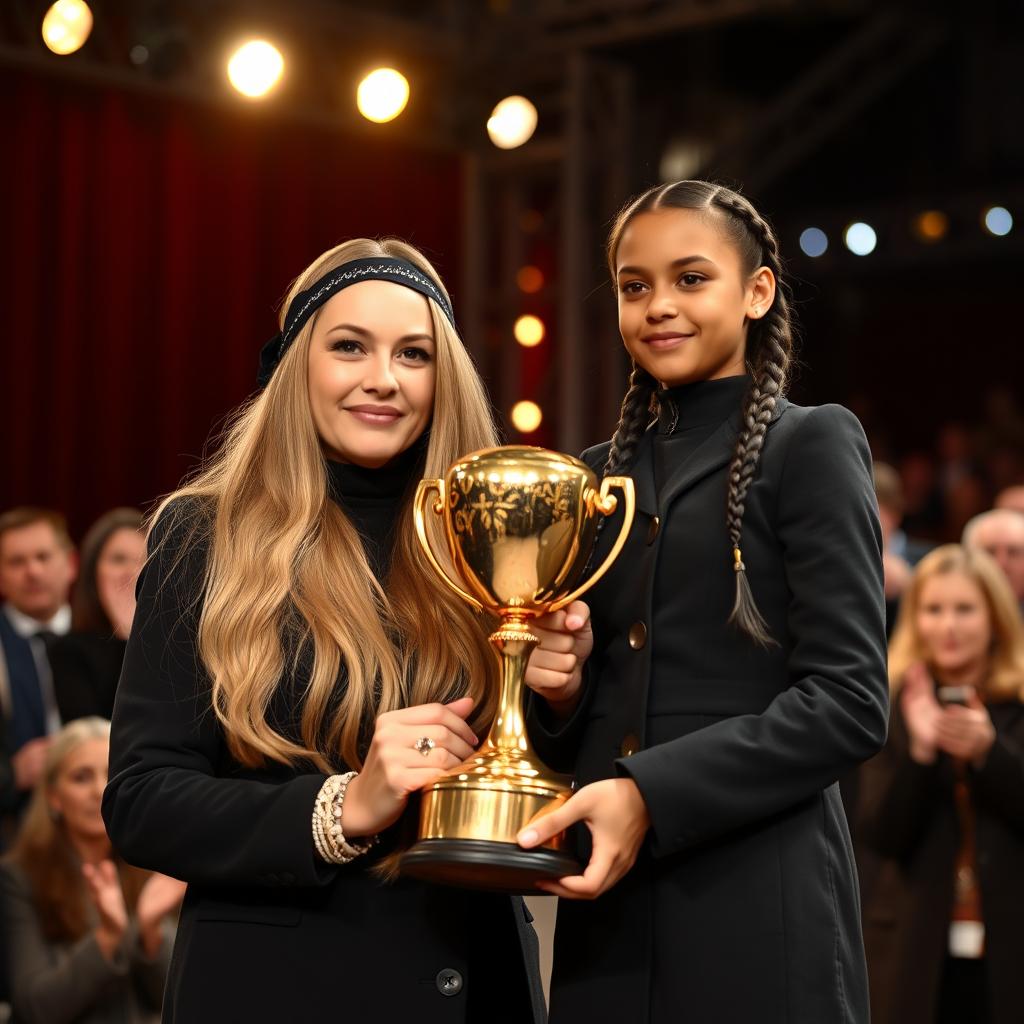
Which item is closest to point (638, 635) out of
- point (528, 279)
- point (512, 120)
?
point (512, 120)

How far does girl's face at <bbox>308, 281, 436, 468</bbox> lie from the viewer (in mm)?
2268

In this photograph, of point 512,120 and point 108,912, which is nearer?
point 108,912

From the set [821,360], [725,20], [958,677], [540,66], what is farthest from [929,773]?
[821,360]

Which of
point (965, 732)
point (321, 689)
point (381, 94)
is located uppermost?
point (381, 94)

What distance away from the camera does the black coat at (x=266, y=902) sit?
2080 millimetres

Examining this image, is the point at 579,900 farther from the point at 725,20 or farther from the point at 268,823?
the point at 725,20

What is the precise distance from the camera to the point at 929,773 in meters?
4.07

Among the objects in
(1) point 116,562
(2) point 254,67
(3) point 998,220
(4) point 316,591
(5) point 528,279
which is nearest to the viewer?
(4) point 316,591

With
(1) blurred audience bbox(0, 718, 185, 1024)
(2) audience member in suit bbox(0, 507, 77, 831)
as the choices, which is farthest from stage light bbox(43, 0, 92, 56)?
(1) blurred audience bbox(0, 718, 185, 1024)

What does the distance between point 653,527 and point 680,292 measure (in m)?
0.29

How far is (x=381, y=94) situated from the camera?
30.3 ft

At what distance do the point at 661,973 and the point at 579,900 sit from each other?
5.2 inches

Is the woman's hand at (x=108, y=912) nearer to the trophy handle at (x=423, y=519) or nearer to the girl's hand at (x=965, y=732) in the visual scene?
the girl's hand at (x=965, y=732)

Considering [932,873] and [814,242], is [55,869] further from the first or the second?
[814,242]
